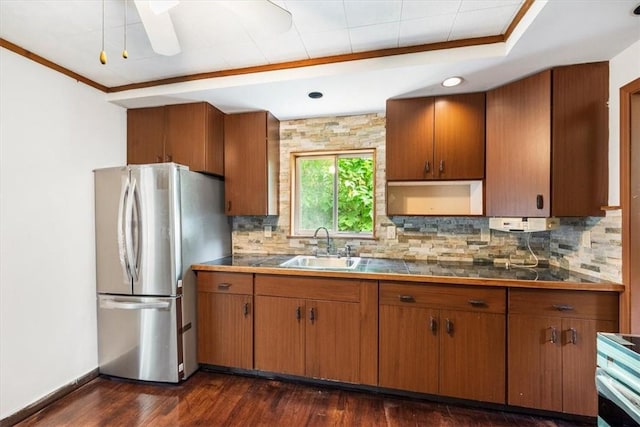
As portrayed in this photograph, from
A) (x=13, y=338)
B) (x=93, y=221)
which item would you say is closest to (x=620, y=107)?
(x=93, y=221)

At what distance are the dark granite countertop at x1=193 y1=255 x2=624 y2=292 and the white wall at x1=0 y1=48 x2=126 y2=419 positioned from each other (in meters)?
0.96

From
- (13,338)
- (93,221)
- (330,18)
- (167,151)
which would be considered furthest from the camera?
(167,151)

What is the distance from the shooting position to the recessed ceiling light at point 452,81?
1.98 metres

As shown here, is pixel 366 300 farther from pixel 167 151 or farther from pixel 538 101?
pixel 167 151

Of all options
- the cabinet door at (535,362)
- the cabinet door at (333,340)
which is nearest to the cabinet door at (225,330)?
the cabinet door at (333,340)

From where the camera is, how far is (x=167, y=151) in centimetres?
256

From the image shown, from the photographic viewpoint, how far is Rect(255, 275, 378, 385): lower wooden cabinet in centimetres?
203

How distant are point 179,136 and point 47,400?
2.22 meters

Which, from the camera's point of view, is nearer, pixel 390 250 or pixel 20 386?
pixel 20 386

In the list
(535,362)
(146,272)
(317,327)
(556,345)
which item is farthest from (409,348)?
(146,272)

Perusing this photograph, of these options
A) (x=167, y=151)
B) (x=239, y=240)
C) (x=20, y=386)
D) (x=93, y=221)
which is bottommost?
(x=20, y=386)

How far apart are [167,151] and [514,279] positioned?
2.98 metres

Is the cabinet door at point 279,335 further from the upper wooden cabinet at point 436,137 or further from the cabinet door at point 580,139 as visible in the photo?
the cabinet door at point 580,139

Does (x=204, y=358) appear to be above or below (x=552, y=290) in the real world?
below
